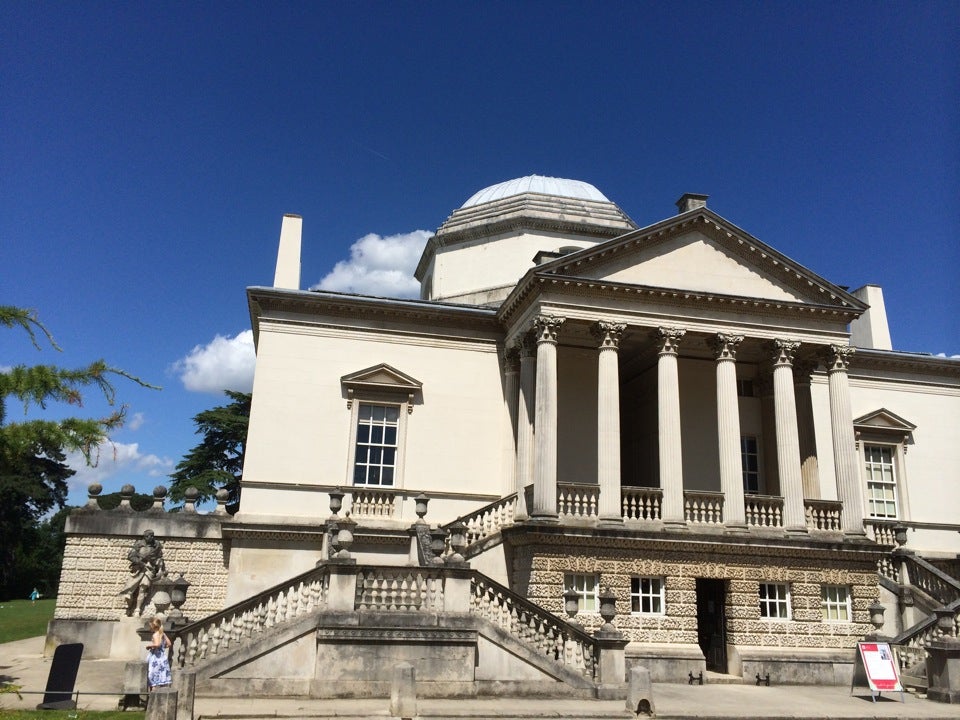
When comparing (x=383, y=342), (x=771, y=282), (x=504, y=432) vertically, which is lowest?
(x=504, y=432)

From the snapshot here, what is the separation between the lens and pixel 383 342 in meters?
23.4

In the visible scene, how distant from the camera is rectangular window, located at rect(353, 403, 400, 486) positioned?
22469 millimetres

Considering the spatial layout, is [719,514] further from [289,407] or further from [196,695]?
[196,695]

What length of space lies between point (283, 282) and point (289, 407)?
437 centimetres

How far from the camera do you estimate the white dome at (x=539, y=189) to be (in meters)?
31.2

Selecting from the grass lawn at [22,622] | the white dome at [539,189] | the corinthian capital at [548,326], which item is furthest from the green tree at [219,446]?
the corinthian capital at [548,326]

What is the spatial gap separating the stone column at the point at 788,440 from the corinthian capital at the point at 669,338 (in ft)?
9.41

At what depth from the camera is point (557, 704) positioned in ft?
44.1

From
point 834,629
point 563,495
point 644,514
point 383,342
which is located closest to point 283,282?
point 383,342

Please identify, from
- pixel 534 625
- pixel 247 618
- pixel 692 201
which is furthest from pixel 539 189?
pixel 247 618

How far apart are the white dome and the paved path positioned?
19235 millimetres

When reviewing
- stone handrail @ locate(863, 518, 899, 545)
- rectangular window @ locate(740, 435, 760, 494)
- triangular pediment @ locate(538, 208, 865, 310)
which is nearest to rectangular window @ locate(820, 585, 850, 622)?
stone handrail @ locate(863, 518, 899, 545)

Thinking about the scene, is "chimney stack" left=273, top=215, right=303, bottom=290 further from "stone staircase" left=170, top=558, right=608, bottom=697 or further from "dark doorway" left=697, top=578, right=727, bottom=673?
"dark doorway" left=697, top=578, right=727, bottom=673

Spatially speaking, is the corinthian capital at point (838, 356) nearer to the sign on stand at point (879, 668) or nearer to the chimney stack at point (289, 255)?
the sign on stand at point (879, 668)
